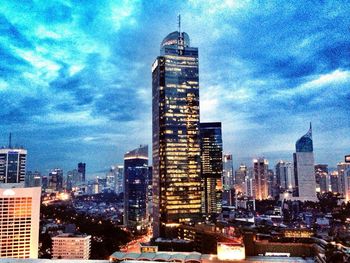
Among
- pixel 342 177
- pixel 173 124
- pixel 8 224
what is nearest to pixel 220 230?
pixel 173 124

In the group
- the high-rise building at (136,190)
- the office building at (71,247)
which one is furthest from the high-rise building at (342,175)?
the office building at (71,247)

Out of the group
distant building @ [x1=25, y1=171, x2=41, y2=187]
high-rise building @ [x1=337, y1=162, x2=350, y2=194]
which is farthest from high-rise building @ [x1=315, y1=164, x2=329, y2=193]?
distant building @ [x1=25, y1=171, x2=41, y2=187]

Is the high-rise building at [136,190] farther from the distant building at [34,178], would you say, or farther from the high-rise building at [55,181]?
the high-rise building at [55,181]

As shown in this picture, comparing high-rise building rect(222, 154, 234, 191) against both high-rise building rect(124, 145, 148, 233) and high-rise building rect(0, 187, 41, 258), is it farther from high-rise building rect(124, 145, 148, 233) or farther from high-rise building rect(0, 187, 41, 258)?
high-rise building rect(0, 187, 41, 258)

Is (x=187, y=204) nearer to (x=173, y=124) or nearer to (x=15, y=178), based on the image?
(x=173, y=124)

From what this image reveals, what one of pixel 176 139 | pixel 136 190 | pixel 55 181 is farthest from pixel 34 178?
pixel 176 139
